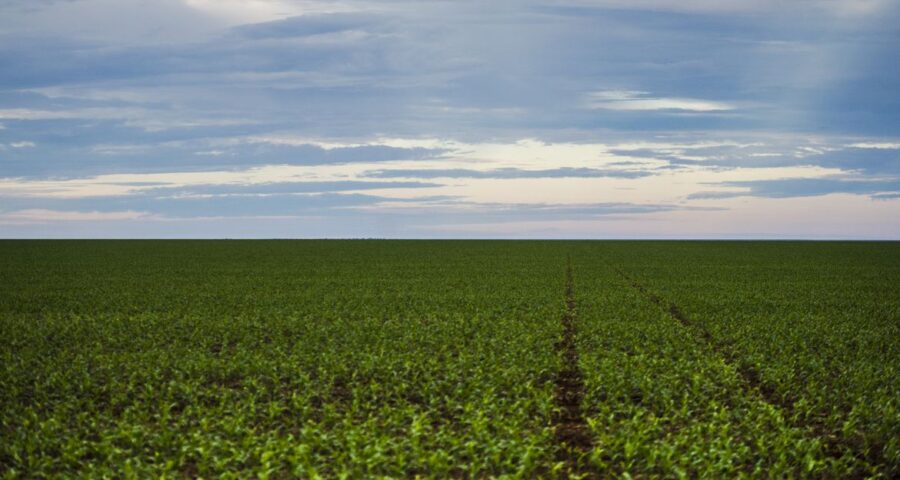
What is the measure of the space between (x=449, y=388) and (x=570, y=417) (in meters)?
2.67

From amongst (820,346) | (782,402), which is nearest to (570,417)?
(782,402)

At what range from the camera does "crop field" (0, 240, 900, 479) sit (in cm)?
1024

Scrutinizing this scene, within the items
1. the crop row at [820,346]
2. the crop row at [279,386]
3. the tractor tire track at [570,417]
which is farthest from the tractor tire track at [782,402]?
the crop row at [279,386]

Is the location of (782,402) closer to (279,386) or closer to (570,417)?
(570,417)

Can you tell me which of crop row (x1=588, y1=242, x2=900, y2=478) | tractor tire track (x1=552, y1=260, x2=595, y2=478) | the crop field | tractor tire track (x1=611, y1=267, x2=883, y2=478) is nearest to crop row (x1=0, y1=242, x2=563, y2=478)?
the crop field

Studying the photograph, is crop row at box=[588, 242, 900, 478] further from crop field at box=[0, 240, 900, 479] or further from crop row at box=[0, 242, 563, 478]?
crop row at box=[0, 242, 563, 478]

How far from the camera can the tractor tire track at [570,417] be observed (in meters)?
10.3

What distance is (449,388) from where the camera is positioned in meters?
14.2

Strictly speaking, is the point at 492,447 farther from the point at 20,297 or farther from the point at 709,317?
the point at 20,297

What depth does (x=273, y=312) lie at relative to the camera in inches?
1011

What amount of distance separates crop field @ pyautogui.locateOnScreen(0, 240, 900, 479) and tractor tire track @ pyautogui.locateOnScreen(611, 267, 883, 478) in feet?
0.21

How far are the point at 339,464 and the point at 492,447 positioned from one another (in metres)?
2.17

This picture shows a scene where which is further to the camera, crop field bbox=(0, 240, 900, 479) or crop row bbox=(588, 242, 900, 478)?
A: crop row bbox=(588, 242, 900, 478)

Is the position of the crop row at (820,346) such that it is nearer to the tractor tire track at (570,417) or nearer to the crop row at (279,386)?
the tractor tire track at (570,417)
